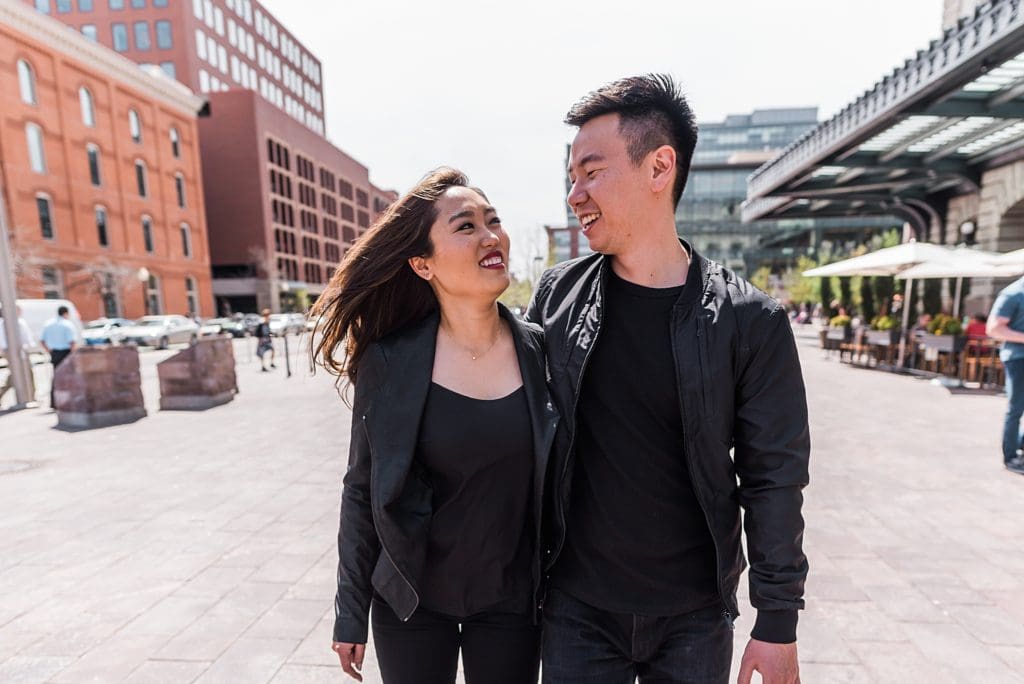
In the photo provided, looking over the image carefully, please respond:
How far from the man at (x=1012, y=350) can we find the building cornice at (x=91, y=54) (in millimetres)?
41596

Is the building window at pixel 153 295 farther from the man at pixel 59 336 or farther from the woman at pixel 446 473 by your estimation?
the woman at pixel 446 473

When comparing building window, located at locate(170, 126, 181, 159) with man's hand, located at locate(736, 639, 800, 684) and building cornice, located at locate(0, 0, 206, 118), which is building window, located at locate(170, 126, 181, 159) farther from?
man's hand, located at locate(736, 639, 800, 684)

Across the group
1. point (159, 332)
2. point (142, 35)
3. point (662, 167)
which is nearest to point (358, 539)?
point (662, 167)

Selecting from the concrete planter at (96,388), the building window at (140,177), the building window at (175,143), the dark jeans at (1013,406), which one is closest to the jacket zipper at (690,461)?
the dark jeans at (1013,406)

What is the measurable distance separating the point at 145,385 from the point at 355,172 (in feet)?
217

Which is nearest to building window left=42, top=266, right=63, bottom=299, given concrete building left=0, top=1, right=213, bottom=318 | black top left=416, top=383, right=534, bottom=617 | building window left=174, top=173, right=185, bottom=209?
concrete building left=0, top=1, right=213, bottom=318

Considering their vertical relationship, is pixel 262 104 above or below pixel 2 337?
above

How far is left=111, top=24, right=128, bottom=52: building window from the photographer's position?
159 ft

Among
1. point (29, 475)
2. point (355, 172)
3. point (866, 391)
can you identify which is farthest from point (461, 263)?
point (355, 172)

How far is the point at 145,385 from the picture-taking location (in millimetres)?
12555

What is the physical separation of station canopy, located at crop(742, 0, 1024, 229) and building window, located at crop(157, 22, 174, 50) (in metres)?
52.6

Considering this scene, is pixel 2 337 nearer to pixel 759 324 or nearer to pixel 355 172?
pixel 759 324

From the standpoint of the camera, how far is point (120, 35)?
4850 cm

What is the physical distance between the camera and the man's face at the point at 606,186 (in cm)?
150
